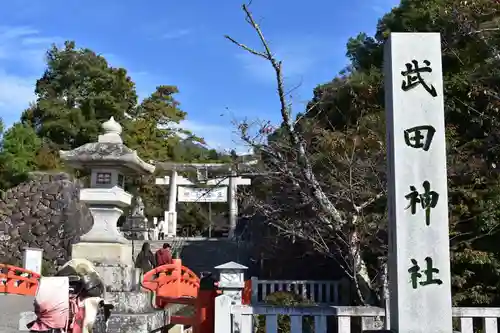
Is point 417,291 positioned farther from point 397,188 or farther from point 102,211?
point 102,211

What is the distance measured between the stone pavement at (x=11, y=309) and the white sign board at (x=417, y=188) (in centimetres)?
560

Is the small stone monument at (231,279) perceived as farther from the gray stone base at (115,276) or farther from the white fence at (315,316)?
the white fence at (315,316)

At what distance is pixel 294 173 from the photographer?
23.6ft

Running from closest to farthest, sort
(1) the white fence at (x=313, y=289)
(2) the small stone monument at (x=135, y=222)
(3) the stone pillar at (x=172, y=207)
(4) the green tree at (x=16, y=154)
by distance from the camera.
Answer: (1) the white fence at (x=313, y=289)
(2) the small stone monument at (x=135, y=222)
(4) the green tree at (x=16, y=154)
(3) the stone pillar at (x=172, y=207)

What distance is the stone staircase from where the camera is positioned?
68.5ft

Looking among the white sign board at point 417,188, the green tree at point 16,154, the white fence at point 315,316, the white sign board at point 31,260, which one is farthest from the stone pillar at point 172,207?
the white sign board at point 417,188

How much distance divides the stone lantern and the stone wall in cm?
1367

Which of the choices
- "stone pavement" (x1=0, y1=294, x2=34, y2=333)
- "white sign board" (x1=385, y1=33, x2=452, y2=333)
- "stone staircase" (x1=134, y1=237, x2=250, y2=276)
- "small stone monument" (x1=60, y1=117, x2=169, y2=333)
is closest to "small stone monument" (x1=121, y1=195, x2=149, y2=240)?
"stone staircase" (x1=134, y1=237, x2=250, y2=276)

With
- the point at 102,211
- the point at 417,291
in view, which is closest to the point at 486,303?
the point at 417,291

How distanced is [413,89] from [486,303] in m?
6.29

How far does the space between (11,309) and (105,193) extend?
17.2 ft

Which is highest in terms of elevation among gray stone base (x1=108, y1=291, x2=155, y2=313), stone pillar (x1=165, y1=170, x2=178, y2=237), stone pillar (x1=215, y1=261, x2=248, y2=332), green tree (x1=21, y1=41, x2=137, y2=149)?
green tree (x1=21, y1=41, x2=137, y2=149)

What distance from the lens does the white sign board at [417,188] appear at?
4.65 m

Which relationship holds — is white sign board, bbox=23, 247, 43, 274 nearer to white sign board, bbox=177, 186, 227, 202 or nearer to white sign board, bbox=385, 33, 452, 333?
white sign board, bbox=177, 186, 227, 202
